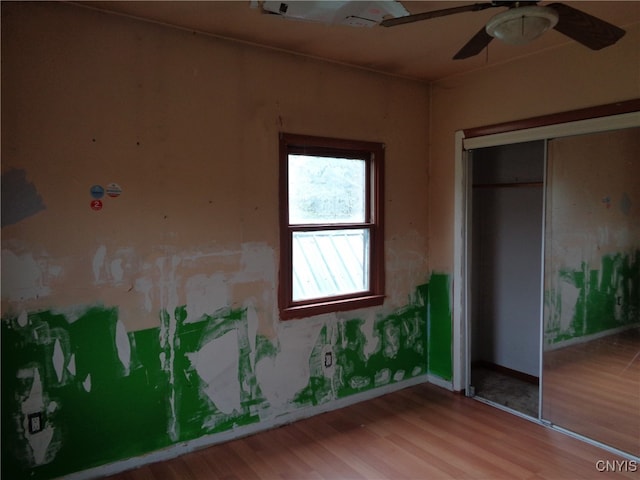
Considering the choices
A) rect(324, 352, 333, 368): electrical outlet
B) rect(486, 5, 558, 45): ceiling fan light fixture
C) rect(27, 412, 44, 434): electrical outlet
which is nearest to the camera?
rect(486, 5, 558, 45): ceiling fan light fixture

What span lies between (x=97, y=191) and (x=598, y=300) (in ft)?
10.8

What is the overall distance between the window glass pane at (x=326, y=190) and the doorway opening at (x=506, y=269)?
0.98 m

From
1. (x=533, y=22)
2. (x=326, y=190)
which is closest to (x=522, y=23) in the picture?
(x=533, y=22)

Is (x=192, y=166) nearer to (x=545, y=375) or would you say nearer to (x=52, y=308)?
(x=52, y=308)

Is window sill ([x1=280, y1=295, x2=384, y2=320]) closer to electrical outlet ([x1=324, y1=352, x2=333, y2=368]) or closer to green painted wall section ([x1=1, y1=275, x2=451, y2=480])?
green painted wall section ([x1=1, y1=275, x2=451, y2=480])

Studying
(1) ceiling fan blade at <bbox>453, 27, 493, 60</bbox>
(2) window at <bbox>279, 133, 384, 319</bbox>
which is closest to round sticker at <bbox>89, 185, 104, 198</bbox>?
(2) window at <bbox>279, 133, 384, 319</bbox>

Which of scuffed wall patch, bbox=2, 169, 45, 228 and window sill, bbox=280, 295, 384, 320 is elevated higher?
scuffed wall patch, bbox=2, 169, 45, 228

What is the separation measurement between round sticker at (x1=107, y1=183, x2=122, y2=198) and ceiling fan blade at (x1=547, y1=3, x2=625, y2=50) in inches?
91.6

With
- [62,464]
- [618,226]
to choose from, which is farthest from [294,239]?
[618,226]

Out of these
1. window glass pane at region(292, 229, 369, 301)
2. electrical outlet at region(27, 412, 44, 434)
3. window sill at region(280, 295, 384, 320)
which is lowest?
electrical outlet at region(27, 412, 44, 434)

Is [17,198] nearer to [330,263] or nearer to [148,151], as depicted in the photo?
[148,151]

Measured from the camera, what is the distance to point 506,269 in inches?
171

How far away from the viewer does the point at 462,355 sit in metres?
3.93

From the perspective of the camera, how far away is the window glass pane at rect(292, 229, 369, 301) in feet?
11.3
